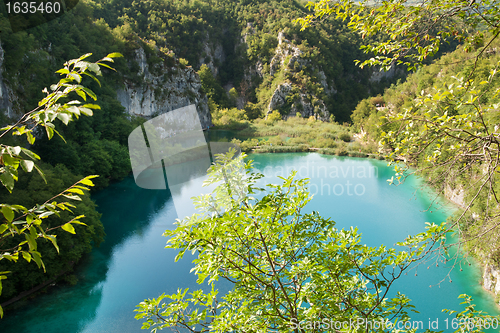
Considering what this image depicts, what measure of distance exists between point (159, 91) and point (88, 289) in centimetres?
2186

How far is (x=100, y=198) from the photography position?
47.7ft

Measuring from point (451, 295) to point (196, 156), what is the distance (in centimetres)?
1369

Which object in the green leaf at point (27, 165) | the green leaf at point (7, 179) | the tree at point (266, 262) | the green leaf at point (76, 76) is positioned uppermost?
the green leaf at point (76, 76)

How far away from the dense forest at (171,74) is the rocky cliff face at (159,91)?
26 cm

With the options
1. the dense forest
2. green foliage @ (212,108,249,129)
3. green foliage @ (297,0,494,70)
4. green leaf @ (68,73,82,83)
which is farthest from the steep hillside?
green foliage @ (212,108,249,129)

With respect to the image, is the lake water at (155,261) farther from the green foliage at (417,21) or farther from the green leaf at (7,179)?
the green leaf at (7,179)

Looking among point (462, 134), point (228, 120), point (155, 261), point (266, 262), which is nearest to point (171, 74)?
point (228, 120)

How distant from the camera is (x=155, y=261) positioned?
9492mm

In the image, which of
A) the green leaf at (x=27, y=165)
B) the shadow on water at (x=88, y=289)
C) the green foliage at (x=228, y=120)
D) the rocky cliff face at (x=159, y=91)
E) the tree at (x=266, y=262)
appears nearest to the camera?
the green leaf at (x=27, y=165)

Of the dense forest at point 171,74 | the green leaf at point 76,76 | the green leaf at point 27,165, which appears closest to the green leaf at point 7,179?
the green leaf at point 27,165

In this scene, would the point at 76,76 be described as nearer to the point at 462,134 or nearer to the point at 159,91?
the point at 462,134

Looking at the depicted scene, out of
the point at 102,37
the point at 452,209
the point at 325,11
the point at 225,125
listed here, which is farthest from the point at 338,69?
the point at 325,11

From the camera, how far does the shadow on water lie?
22.5ft

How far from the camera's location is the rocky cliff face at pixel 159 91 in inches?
966
